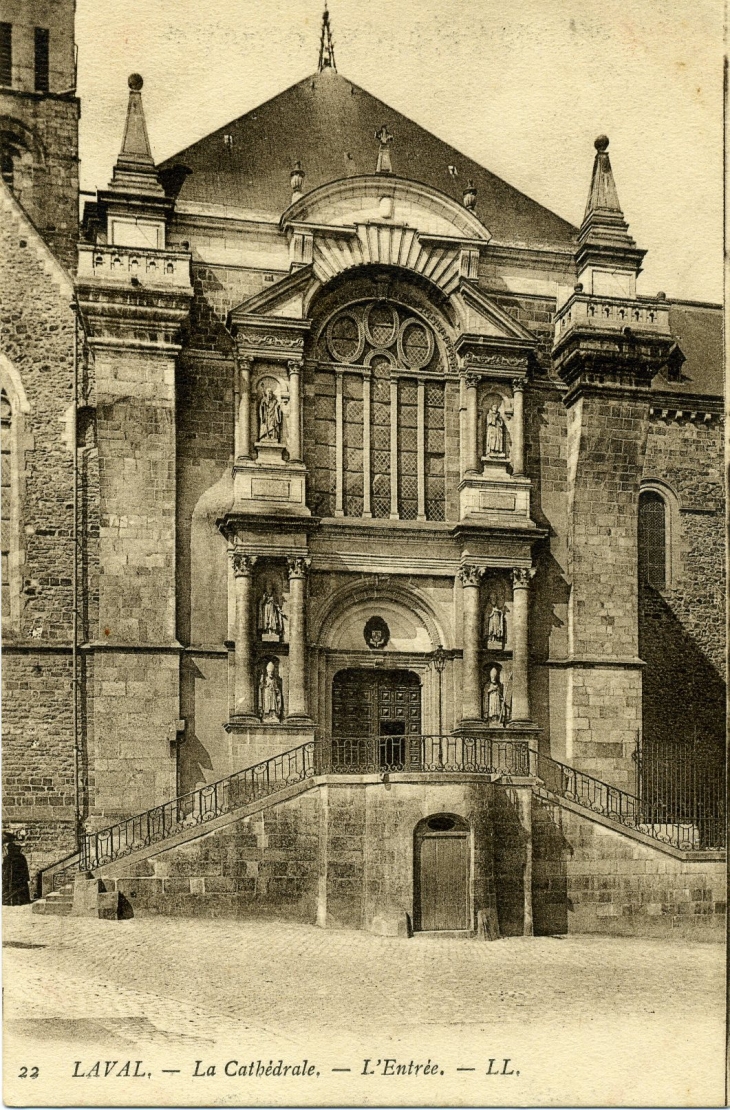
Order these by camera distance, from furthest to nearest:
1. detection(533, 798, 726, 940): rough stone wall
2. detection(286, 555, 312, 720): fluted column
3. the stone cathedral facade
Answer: detection(286, 555, 312, 720): fluted column → the stone cathedral facade → detection(533, 798, 726, 940): rough stone wall

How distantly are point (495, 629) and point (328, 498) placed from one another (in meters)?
3.16

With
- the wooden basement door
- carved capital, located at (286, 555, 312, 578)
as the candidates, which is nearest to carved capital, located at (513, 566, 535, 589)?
carved capital, located at (286, 555, 312, 578)

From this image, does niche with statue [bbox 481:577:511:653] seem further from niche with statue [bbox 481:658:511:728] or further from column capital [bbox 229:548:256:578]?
column capital [bbox 229:548:256:578]

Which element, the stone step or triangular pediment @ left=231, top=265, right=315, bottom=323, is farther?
triangular pediment @ left=231, top=265, right=315, bottom=323

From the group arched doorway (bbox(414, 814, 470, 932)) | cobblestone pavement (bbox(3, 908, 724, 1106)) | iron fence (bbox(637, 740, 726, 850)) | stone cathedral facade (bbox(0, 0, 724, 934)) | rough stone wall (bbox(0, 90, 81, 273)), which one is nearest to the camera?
cobblestone pavement (bbox(3, 908, 724, 1106))

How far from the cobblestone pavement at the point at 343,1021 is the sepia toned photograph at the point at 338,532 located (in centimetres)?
17

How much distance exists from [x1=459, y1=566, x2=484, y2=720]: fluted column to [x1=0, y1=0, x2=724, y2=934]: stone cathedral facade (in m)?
0.04

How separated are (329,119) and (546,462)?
20.6ft

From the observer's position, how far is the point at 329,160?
65.4 ft

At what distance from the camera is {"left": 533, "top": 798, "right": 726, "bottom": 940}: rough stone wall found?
1641 cm

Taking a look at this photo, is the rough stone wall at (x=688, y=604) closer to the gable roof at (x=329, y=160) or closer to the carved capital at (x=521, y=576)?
the carved capital at (x=521, y=576)

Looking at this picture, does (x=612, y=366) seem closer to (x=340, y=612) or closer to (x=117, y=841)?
(x=340, y=612)

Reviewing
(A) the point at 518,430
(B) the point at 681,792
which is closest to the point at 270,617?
(A) the point at 518,430

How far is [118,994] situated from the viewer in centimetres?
1234
